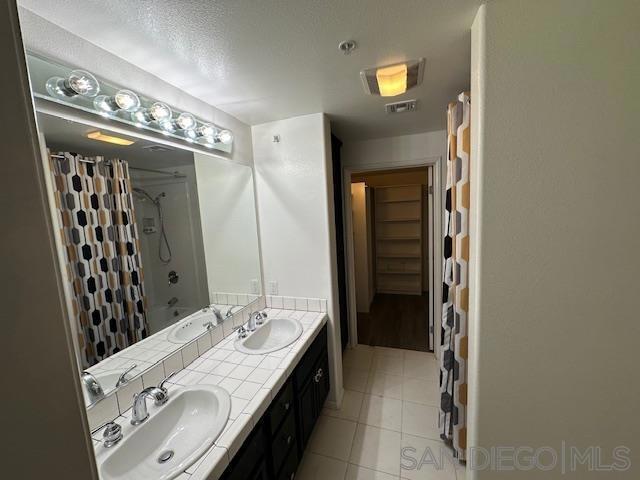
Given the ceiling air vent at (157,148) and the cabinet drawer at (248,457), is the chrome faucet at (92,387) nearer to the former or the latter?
the cabinet drawer at (248,457)

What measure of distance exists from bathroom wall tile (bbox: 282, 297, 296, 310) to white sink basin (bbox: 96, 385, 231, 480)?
3.09ft

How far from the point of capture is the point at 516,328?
1.01m

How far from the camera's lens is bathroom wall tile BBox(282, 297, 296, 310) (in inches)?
82.6

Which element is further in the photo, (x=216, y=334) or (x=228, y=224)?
(x=228, y=224)

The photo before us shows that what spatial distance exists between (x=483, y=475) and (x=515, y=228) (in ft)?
3.40

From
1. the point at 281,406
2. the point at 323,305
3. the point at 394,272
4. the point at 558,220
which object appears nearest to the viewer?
the point at 558,220

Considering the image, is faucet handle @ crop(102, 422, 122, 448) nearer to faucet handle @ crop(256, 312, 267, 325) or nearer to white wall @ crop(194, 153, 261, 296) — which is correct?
white wall @ crop(194, 153, 261, 296)

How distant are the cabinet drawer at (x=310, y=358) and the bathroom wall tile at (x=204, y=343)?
57 cm

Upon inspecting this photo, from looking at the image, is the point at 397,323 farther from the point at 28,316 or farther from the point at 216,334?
the point at 28,316

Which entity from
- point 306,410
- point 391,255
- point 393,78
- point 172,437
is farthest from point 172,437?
point 391,255

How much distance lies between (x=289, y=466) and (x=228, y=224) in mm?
1514

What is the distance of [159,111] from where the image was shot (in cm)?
128

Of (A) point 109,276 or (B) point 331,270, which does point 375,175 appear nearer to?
(B) point 331,270

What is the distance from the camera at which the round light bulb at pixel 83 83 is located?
3.17 feet
